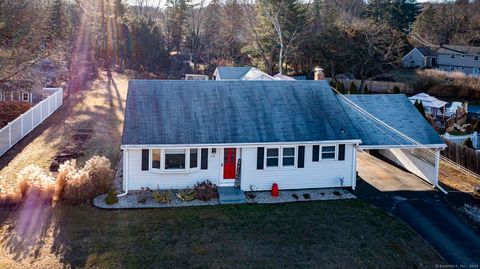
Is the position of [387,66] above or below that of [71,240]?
above

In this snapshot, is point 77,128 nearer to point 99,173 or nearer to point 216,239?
point 99,173

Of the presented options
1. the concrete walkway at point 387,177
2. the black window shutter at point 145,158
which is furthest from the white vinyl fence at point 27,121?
the concrete walkway at point 387,177

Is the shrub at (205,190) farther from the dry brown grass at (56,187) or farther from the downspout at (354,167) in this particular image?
the downspout at (354,167)

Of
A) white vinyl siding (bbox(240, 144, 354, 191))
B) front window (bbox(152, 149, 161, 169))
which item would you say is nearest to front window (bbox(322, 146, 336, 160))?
white vinyl siding (bbox(240, 144, 354, 191))

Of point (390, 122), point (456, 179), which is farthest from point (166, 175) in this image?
point (456, 179)

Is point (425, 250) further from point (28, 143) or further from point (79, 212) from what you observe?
point (28, 143)

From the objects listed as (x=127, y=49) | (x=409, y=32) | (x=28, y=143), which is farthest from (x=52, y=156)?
(x=409, y=32)
